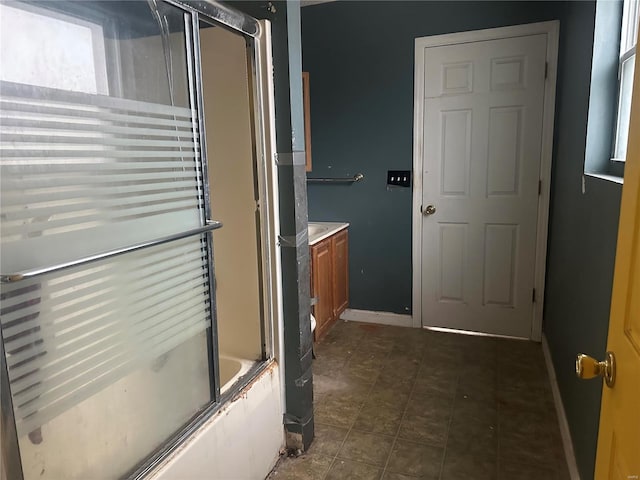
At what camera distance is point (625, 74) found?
1685 mm

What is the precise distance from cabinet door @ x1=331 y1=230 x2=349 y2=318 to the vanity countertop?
0.15ft

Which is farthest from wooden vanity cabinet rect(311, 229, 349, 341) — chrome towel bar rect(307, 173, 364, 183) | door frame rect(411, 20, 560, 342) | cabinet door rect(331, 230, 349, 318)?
door frame rect(411, 20, 560, 342)

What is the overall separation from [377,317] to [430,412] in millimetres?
1266

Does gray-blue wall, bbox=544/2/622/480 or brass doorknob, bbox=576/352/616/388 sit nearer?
brass doorknob, bbox=576/352/616/388

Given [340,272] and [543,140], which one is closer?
[543,140]

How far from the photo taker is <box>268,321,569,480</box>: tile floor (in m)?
1.93

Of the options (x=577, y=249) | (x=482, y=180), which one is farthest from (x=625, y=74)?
(x=482, y=180)

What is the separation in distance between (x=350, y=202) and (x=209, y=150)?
5.70 feet

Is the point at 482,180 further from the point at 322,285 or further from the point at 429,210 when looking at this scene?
the point at 322,285

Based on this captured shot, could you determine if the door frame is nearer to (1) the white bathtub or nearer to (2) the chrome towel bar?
(2) the chrome towel bar

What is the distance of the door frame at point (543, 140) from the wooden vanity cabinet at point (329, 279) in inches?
20.4

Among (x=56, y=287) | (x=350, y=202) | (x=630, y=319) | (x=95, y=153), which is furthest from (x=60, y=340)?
(x=350, y=202)

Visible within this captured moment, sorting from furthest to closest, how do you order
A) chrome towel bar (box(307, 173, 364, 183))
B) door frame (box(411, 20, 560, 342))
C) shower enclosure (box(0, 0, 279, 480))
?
chrome towel bar (box(307, 173, 364, 183)), door frame (box(411, 20, 560, 342)), shower enclosure (box(0, 0, 279, 480))

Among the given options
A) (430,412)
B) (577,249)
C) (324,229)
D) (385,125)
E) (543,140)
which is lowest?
(430,412)
